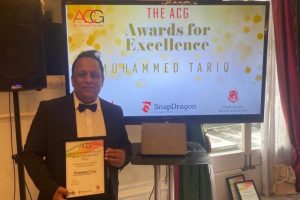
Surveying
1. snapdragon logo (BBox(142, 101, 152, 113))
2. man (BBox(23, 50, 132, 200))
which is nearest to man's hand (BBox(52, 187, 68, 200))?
man (BBox(23, 50, 132, 200))

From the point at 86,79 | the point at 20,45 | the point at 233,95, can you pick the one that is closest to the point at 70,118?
the point at 86,79

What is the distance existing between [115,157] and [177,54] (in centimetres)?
75

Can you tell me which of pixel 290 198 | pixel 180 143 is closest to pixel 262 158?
pixel 290 198

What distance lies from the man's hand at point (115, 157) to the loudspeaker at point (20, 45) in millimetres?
548

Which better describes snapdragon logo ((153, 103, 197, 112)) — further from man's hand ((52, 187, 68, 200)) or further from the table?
man's hand ((52, 187, 68, 200))

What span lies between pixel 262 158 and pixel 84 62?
79.6 inches

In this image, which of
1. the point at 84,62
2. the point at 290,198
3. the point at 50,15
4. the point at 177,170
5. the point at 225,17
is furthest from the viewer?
the point at 290,198

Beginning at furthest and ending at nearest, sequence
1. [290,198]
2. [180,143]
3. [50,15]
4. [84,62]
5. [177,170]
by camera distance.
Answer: [290,198]
[177,170]
[50,15]
[180,143]
[84,62]

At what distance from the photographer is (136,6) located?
194 cm

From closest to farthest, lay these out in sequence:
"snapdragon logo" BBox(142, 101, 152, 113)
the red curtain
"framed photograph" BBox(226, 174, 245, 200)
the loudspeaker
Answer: the loudspeaker → "snapdragon logo" BBox(142, 101, 152, 113) → the red curtain → "framed photograph" BBox(226, 174, 245, 200)

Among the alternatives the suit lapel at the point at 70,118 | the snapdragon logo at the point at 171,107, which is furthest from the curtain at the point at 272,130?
the suit lapel at the point at 70,118

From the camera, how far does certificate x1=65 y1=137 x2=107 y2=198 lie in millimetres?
1562

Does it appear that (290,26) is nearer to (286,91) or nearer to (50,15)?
(286,91)

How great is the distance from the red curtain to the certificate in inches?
71.2
